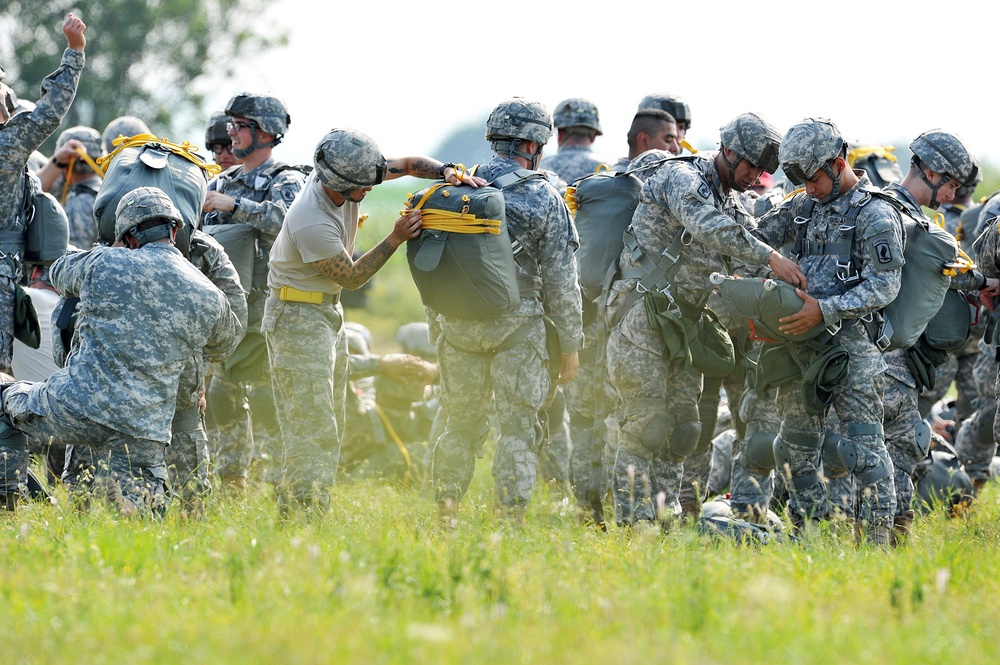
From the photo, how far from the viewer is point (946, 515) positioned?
7.44 meters

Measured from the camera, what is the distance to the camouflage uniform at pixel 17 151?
695cm

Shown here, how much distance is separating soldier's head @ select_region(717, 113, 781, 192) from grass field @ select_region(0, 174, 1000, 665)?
6.81 ft

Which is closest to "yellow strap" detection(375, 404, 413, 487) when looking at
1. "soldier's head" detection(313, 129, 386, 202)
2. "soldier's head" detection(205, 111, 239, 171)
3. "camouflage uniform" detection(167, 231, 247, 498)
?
"soldier's head" detection(205, 111, 239, 171)

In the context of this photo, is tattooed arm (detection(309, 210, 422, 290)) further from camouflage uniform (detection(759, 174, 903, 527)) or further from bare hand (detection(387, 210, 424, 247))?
camouflage uniform (detection(759, 174, 903, 527))

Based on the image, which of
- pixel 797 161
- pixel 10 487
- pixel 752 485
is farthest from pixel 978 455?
pixel 10 487

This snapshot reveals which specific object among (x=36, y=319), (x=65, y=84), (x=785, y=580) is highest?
(x=65, y=84)

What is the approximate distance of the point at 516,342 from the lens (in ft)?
20.9

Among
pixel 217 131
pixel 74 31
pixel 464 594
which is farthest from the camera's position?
pixel 217 131

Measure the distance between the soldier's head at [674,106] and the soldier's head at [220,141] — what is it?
3180mm

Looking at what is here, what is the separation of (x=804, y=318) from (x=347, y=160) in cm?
262

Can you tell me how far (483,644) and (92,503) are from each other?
279 centimetres

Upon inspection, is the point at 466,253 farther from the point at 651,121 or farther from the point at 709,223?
the point at 651,121

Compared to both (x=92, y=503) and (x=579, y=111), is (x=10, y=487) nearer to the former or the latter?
(x=92, y=503)

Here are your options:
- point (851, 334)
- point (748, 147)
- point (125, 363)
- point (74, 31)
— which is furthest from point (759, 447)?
point (74, 31)
